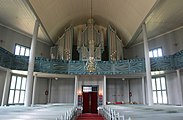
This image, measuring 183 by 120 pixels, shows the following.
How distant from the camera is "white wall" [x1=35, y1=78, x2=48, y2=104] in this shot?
1677 centimetres

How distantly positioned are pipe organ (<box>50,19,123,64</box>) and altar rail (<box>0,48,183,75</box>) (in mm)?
1381

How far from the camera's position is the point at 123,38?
1916 centimetres

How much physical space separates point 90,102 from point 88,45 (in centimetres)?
646

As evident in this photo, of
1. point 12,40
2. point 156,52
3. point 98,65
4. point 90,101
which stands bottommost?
point 90,101

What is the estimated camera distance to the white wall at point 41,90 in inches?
660

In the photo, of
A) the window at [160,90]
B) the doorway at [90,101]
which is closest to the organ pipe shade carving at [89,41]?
the doorway at [90,101]

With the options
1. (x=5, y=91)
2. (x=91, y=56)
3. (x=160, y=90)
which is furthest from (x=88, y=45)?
(x=5, y=91)

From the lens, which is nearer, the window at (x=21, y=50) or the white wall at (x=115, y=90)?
the window at (x=21, y=50)

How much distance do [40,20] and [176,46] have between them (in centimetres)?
1290

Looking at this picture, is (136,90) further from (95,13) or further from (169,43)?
(95,13)

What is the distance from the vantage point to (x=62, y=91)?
59.7 feet

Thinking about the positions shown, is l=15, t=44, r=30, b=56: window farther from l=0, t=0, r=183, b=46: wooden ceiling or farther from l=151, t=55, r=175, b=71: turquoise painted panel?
l=151, t=55, r=175, b=71: turquoise painted panel

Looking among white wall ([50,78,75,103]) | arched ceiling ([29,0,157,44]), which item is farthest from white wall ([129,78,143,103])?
white wall ([50,78,75,103])

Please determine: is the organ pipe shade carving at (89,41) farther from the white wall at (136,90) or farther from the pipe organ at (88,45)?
the white wall at (136,90)
